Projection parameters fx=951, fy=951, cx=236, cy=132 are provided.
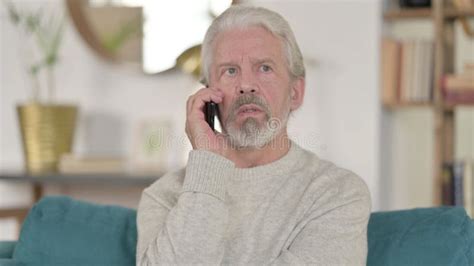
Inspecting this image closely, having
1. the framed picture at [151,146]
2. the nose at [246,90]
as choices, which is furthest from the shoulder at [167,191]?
the framed picture at [151,146]

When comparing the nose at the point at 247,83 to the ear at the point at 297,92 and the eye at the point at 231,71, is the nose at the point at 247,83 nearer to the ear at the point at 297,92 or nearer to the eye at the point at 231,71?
the eye at the point at 231,71

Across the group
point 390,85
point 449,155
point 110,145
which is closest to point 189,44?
point 110,145

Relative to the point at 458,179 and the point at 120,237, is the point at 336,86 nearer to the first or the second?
the point at 458,179

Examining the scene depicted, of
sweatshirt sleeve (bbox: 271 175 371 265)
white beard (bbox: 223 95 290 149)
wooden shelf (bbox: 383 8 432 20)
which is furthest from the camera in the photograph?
wooden shelf (bbox: 383 8 432 20)

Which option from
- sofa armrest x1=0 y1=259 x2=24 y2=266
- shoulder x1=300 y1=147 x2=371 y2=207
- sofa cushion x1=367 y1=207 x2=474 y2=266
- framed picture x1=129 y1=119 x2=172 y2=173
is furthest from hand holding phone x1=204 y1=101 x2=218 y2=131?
framed picture x1=129 y1=119 x2=172 y2=173

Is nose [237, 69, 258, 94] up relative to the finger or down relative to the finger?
up

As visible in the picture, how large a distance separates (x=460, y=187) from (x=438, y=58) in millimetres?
577

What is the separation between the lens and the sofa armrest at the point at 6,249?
89.8 inches

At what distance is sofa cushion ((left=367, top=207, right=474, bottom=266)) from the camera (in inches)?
75.0

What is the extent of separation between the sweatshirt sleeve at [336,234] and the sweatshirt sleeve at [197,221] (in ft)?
0.44

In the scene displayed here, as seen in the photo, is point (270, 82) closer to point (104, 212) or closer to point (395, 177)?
point (104, 212)

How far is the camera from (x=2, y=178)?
4062 millimetres

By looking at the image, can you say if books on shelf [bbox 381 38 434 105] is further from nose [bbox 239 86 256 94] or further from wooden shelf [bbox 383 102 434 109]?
nose [bbox 239 86 256 94]

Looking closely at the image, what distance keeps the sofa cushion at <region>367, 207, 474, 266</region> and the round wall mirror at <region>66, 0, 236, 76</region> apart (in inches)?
88.4
